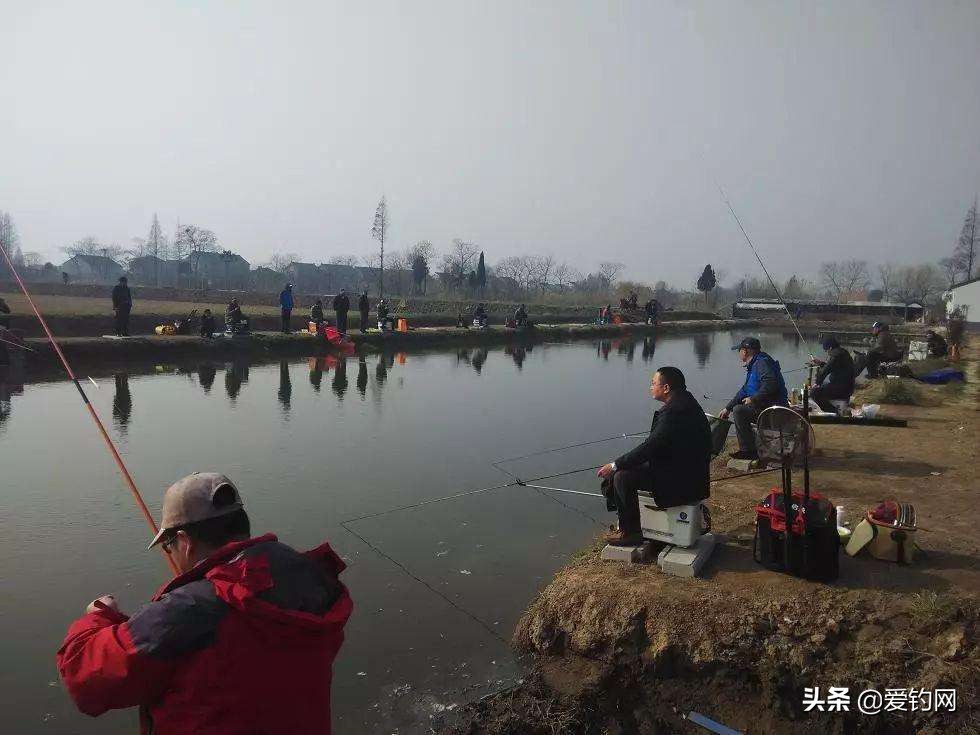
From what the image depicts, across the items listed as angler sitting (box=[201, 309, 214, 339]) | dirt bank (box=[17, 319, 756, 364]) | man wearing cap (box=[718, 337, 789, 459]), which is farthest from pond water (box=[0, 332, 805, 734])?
angler sitting (box=[201, 309, 214, 339])

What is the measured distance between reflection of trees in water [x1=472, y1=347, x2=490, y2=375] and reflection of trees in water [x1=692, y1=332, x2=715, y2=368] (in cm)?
766

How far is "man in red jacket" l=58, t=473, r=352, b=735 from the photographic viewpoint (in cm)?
177

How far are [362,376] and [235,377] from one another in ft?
10.2

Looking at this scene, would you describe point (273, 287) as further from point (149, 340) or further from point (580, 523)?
point (580, 523)

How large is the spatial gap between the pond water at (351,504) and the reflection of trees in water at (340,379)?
0.57ft

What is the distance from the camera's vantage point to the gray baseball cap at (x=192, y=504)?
6.62ft

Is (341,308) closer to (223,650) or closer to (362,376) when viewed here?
(362,376)

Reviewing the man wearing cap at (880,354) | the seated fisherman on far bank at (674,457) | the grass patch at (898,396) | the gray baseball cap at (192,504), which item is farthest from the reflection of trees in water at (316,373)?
the gray baseball cap at (192,504)

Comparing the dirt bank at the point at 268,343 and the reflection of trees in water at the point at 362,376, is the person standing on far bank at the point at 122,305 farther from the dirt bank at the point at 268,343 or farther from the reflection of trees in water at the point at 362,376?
the reflection of trees in water at the point at 362,376

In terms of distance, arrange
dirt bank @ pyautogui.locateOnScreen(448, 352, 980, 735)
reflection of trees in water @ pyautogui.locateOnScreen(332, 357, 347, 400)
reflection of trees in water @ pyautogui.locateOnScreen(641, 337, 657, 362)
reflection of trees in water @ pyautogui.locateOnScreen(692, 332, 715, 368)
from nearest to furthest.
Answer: dirt bank @ pyautogui.locateOnScreen(448, 352, 980, 735)
reflection of trees in water @ pyautogui.locateOnScreen(332, 357, 347, 400)
reflection of trees in water @ pyautogui.locateOnScreen(692, 332, 715, 368)
reflection of trees in water @ pyautogui.locateOnScreen(641, 337, 657, 362)

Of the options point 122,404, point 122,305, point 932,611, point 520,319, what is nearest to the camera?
point 932,611

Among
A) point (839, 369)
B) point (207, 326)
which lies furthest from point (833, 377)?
point (207, 326)

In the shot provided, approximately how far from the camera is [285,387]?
619 inches

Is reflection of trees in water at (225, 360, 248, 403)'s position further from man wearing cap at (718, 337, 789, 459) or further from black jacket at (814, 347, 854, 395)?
black jacket at (814, 347, 854, 395)
